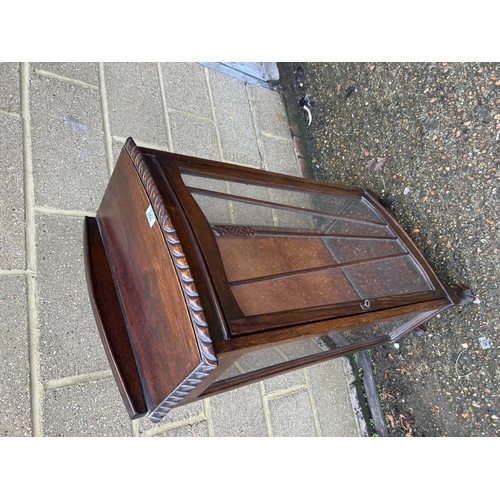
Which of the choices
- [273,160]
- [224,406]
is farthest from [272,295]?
[273,160]

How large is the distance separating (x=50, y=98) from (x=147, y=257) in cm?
92

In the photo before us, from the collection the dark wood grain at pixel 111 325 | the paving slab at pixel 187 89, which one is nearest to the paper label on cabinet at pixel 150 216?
the dark wood grain at pixel 111 325

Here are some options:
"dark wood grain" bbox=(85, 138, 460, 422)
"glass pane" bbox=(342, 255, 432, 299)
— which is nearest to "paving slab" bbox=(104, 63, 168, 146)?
"dark wood grain" bbox=(85, 138, 460, 422)

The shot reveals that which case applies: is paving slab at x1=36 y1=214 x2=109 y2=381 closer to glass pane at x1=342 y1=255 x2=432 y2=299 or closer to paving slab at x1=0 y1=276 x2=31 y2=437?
paving slab at x1=0 y1=276 x2=31 y2=437

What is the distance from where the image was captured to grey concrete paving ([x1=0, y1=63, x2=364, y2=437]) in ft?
4.20

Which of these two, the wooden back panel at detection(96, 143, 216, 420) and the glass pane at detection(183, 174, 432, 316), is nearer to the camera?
the wooden back panel at detection(96, 143, 216, 420)

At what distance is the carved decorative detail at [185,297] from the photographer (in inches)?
32.0

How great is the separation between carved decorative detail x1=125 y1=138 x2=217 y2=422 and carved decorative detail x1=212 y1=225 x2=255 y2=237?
5.9 inches

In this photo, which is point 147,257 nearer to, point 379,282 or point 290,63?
point 379,282

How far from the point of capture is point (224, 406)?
5.51ft

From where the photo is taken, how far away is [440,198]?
1.77 m

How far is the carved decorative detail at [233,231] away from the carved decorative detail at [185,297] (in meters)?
0.15

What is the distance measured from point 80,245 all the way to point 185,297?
0.75 meters

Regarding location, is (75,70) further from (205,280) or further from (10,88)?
(205,280)
